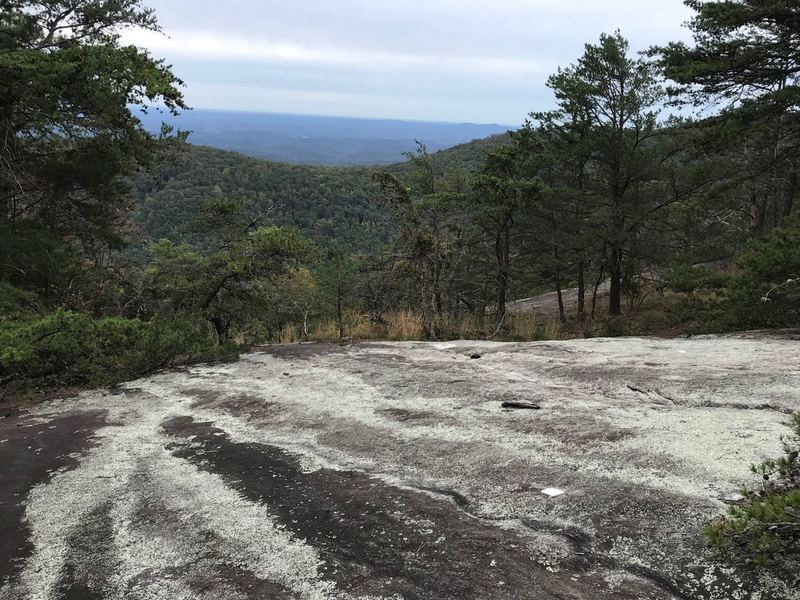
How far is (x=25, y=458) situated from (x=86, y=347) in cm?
286

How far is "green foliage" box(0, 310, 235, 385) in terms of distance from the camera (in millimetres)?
6418

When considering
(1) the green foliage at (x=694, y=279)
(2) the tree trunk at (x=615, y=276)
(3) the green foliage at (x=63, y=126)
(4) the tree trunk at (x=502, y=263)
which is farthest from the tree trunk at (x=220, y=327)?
(2) the tree trunk at (x=615, y=276)

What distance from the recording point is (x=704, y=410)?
409 centimetres

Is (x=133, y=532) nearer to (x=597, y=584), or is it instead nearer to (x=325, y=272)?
(x=597, y=584)

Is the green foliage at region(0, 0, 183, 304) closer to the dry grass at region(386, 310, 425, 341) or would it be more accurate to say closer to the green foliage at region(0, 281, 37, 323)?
the green foliage at region(0, 281, 37, 323)

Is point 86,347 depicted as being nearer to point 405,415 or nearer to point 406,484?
point 405,415

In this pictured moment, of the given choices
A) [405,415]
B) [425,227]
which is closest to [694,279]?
[425,227]

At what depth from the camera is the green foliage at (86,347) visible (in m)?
6.42

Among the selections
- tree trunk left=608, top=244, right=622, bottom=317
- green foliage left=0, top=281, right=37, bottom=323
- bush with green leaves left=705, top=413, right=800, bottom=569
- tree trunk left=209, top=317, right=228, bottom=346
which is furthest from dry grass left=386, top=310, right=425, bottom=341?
bush with green leaves left=705, top=413, right=800, bottom=569

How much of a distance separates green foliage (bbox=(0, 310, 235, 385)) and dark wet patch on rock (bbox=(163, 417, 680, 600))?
385 cm

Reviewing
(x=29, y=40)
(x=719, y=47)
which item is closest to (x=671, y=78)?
(x=719, y=47)

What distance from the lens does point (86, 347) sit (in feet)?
22.5

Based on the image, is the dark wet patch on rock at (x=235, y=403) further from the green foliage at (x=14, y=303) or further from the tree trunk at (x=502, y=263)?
the tree trunk at (x=502, y=263)

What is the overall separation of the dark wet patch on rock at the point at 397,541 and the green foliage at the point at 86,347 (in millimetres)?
3852
